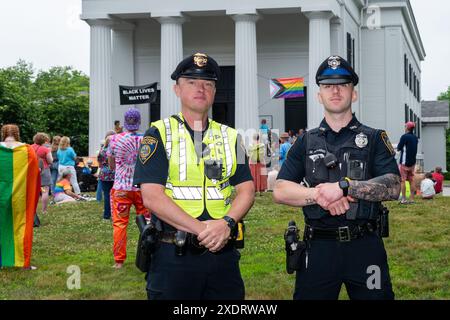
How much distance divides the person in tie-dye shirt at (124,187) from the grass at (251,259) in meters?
0.39

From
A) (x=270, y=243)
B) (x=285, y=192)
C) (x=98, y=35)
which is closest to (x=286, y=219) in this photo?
(x=270, y=243)

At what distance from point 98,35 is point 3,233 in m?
25.7

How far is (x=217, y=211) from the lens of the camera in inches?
173

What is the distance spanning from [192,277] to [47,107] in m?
74.7

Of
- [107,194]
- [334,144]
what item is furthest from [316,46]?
[334,144]

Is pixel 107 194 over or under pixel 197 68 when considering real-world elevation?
under

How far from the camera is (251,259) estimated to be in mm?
10070

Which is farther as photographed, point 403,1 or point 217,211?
point 403,1

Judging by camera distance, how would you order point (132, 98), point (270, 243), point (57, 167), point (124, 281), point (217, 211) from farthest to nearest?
point (132, 98) → point (57, 167) → point (270, 243) → point (124, 281) → point (217, 211)

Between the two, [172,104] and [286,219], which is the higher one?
[172,104]

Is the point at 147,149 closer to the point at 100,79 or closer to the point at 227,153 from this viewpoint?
the point at 227,153

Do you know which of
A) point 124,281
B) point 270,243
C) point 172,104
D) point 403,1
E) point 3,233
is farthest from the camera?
point 403,1

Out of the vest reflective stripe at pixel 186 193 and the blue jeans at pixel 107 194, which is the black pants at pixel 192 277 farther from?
the blue jeans at pixel 107 194

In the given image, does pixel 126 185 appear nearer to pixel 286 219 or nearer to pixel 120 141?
pixel 120 141
